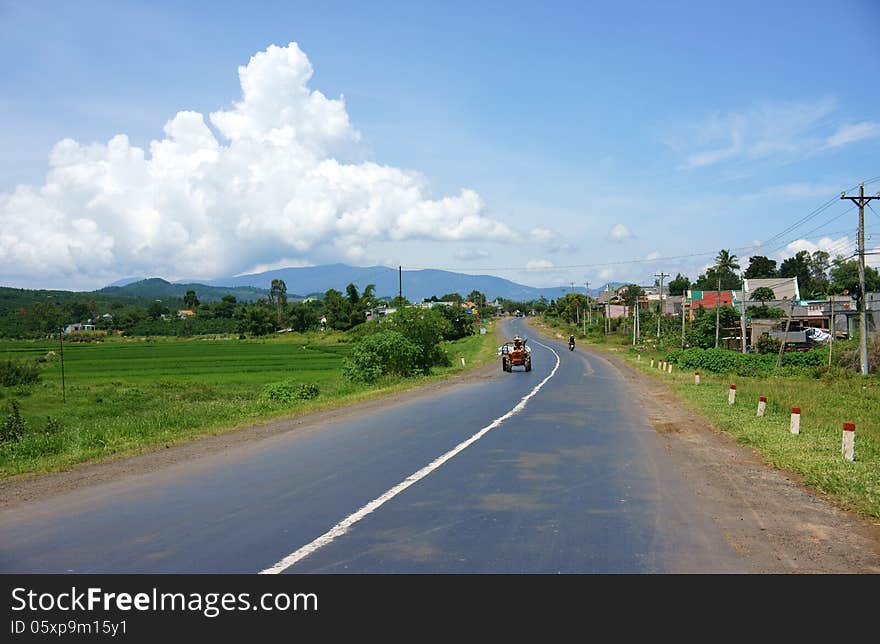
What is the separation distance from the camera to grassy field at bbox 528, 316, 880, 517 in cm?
1040

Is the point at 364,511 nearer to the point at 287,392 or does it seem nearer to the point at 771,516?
the point at 771,516

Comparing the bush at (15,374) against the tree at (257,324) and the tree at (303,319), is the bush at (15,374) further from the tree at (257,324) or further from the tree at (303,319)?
the tree at (303,319)

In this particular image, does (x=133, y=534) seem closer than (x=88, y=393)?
Yes

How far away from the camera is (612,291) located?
185500mm

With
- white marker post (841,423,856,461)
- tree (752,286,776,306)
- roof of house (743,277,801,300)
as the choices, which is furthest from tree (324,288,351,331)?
white marker post (841,423,856,461)

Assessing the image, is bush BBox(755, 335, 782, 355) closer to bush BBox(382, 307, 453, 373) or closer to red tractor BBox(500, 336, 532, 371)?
red tractor BBox(500, 336, 532, 371)

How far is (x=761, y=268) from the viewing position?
127m

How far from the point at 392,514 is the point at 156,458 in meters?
6.50

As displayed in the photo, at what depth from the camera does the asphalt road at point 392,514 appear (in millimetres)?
6309

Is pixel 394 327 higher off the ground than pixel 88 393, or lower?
higher
